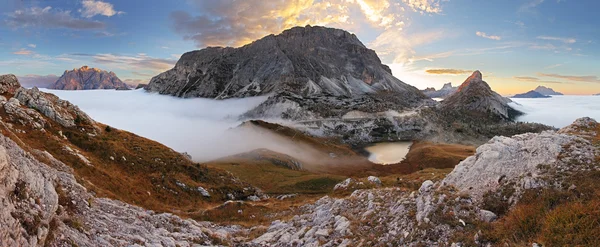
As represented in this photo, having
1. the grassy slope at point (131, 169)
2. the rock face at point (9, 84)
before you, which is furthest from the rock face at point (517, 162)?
the rock face at point (9, 84)

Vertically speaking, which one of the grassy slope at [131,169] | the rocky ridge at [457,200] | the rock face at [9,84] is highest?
the rock face at [9,84]

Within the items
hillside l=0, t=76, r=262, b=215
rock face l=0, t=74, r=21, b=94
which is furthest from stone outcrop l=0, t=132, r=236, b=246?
rock face l=0, t=74, r=21, b=94

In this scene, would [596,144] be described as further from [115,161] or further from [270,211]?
[115,161]

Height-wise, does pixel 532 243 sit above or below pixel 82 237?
above

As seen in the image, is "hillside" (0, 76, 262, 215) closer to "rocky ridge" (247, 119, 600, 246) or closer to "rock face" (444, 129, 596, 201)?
"rocky ridge" (247, 119, 600, 246)

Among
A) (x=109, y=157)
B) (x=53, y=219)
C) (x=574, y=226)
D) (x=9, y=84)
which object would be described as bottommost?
(x=109, y=157)

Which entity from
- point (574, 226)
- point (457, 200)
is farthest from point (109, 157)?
point (574, 226)

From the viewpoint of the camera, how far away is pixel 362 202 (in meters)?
27.1

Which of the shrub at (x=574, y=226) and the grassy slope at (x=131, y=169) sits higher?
the shrub at (x=574, y=226)

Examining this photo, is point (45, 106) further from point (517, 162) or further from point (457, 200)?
point (517, 162)

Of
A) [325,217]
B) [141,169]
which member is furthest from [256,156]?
[325,217]

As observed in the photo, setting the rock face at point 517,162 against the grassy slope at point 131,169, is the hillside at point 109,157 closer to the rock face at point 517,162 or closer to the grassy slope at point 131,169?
the grassy slope at point 131,169

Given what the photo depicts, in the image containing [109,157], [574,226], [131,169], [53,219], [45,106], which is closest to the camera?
[574,226]

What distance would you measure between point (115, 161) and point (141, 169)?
156 inches
